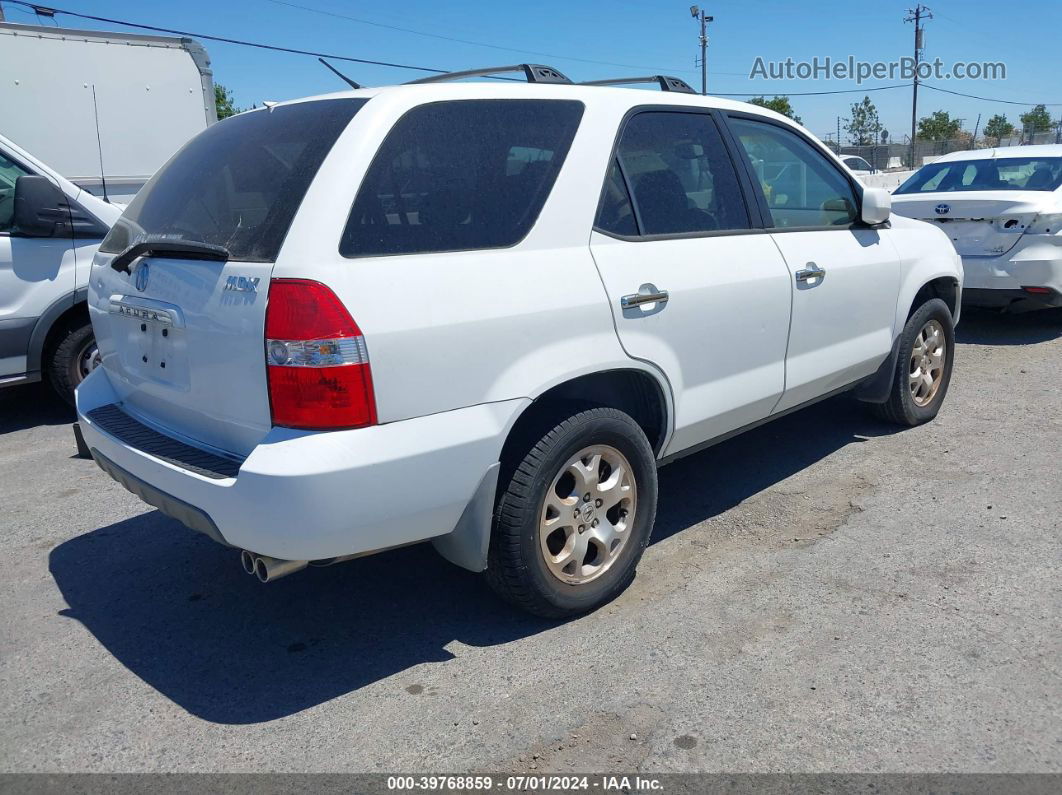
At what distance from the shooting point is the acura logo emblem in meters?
3.17

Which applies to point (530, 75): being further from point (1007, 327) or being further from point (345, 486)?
point (1007, 327)

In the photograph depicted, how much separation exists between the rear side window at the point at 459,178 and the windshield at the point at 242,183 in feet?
0.68

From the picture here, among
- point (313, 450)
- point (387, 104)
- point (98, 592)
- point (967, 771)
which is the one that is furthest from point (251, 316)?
point (967, 771)

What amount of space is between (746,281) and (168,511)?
2429 mm

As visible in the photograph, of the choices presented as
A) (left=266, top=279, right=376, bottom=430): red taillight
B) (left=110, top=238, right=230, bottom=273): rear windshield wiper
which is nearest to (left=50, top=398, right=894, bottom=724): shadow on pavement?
(left=266, top=279, right=376, bottom=430): red taillight

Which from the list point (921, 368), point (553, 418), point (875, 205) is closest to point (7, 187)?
point (553, 418)

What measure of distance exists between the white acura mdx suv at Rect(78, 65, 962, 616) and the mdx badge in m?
0.01

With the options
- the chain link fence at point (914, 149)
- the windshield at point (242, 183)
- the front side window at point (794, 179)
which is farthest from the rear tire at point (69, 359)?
the chain link fence at point (914, 149)

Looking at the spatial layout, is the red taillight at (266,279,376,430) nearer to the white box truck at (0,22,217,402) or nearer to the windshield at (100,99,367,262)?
the windshield at (100,99,367,262)

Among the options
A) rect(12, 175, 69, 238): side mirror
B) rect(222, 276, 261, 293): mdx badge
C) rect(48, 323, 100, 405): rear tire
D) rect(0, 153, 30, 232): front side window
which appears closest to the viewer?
rect(222, 276, 261, 293): mdx badge

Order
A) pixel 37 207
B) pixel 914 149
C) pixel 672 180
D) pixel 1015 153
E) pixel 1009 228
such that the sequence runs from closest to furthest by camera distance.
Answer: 1. pixel 672 180
2. pixel 37 207
3. pixel 1009 228
4. pixel 1015 153
5. pixel 914 149

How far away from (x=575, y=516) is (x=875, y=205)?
2.48 metres

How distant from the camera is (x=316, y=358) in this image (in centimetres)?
261

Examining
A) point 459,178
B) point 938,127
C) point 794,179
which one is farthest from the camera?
point 938,127
